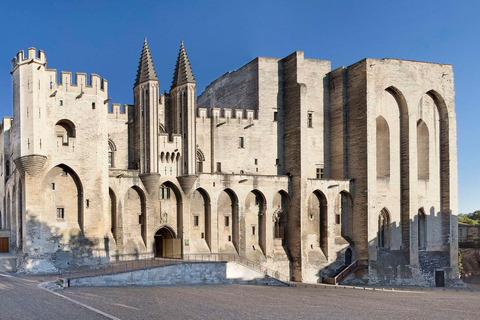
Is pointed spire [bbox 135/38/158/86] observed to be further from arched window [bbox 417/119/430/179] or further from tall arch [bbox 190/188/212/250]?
arched window [bbox 417/119/430/179]

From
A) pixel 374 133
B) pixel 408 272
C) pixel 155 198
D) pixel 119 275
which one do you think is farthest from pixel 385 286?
pixel 119 275

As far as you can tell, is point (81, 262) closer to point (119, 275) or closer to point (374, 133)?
point (119, 275)

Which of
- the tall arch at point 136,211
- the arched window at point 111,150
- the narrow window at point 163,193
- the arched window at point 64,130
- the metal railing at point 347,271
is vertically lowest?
the metal railing at point 347,271

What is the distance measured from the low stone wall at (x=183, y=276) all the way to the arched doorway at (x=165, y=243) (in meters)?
5.40

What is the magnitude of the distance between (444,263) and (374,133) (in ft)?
44.1

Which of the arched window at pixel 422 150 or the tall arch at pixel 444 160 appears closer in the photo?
the tall arch at pixel 444 160

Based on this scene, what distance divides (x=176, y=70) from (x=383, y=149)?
18.8m

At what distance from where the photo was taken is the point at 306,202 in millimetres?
39094

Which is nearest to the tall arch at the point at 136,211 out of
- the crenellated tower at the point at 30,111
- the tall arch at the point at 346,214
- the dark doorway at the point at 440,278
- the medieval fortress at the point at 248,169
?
the medieval fortress at the point at 248,169

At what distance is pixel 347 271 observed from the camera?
127ft

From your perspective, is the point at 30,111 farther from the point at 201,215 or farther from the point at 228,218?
the point at 228,218

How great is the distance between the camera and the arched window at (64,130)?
101ft

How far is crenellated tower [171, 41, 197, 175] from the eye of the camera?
35.6 metres

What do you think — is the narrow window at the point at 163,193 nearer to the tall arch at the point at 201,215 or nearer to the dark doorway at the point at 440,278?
the tall arch at the point at 201,215
